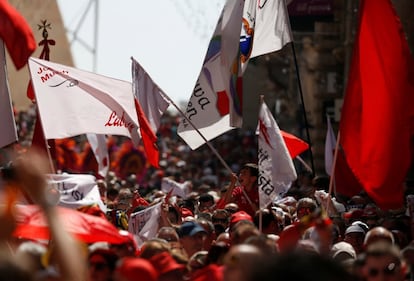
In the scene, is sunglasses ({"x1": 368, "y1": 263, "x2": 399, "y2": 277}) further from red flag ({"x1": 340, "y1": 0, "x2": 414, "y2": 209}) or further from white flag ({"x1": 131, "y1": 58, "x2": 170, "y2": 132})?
white flag ({"x1": 131, "y1": 58, "x2": 170, "y2": 132})

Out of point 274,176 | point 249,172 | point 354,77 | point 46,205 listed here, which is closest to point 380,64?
point 354,77

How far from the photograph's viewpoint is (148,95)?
16.1 metres

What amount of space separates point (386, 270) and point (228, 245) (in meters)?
2.27

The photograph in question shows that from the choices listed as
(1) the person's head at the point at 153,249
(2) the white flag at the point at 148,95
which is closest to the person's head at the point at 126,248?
(1) the person's head at the point at 153,249

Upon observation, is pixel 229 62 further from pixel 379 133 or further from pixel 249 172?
pixel 379 133

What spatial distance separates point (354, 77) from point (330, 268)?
6300 millimetres

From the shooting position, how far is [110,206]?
16891mm

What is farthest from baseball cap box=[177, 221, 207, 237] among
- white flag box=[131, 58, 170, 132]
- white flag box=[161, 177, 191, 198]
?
white flag box=[161, 177, 191, 198]

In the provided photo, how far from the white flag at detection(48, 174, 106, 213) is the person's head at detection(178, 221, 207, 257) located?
157 cm

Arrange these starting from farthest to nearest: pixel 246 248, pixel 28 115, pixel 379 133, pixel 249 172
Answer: pixel 28 115 → pixel 249 172 → pixel 379 133 → pixel 246 248

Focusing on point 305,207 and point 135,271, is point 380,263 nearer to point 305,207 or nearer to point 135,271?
point 135,271

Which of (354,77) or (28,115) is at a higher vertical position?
(354,77)

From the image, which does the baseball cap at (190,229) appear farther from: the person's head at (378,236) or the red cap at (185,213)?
the red cap at (185,213)

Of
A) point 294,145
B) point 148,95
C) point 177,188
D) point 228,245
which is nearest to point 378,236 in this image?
point 228,245
